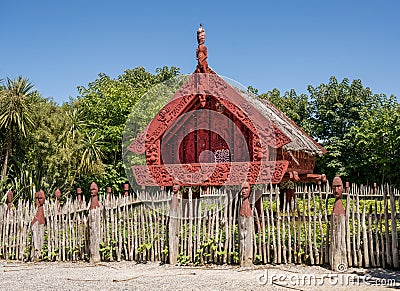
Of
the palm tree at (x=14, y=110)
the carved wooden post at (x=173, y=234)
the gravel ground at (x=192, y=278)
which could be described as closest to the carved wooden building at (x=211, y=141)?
the carved wooden post at (x=173, y=234)

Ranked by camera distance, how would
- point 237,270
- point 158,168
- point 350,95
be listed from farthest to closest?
1. point 350,95
2. point 158,168
3. point 237,270

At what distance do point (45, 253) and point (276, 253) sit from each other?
6.05 m

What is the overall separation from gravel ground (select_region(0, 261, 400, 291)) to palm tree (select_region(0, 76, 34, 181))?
37.7 ft

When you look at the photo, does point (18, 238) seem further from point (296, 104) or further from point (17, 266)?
point (296, 104)

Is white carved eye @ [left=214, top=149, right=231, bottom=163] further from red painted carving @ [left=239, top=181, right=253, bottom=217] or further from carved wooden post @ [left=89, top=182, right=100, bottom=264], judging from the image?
carved wooden post @ [left=89, top=182, right=100, bottom=264]

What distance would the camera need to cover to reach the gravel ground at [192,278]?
8.09 meters

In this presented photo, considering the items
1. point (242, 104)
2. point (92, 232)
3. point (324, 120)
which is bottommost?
point (92, 232)

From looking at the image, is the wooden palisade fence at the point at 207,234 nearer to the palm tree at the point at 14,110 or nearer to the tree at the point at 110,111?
the palm tree at the point at 14,110

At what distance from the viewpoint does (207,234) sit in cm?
1009

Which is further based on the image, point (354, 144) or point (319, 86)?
point (319, 86)

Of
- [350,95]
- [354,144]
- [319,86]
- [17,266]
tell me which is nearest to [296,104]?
[319,86]

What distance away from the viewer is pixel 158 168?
11.7 metres

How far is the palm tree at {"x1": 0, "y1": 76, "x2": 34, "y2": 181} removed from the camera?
20172 mm

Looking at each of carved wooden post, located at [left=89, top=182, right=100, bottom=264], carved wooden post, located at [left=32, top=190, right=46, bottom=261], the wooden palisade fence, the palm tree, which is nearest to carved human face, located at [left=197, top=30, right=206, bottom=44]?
the wooden palisade fence
